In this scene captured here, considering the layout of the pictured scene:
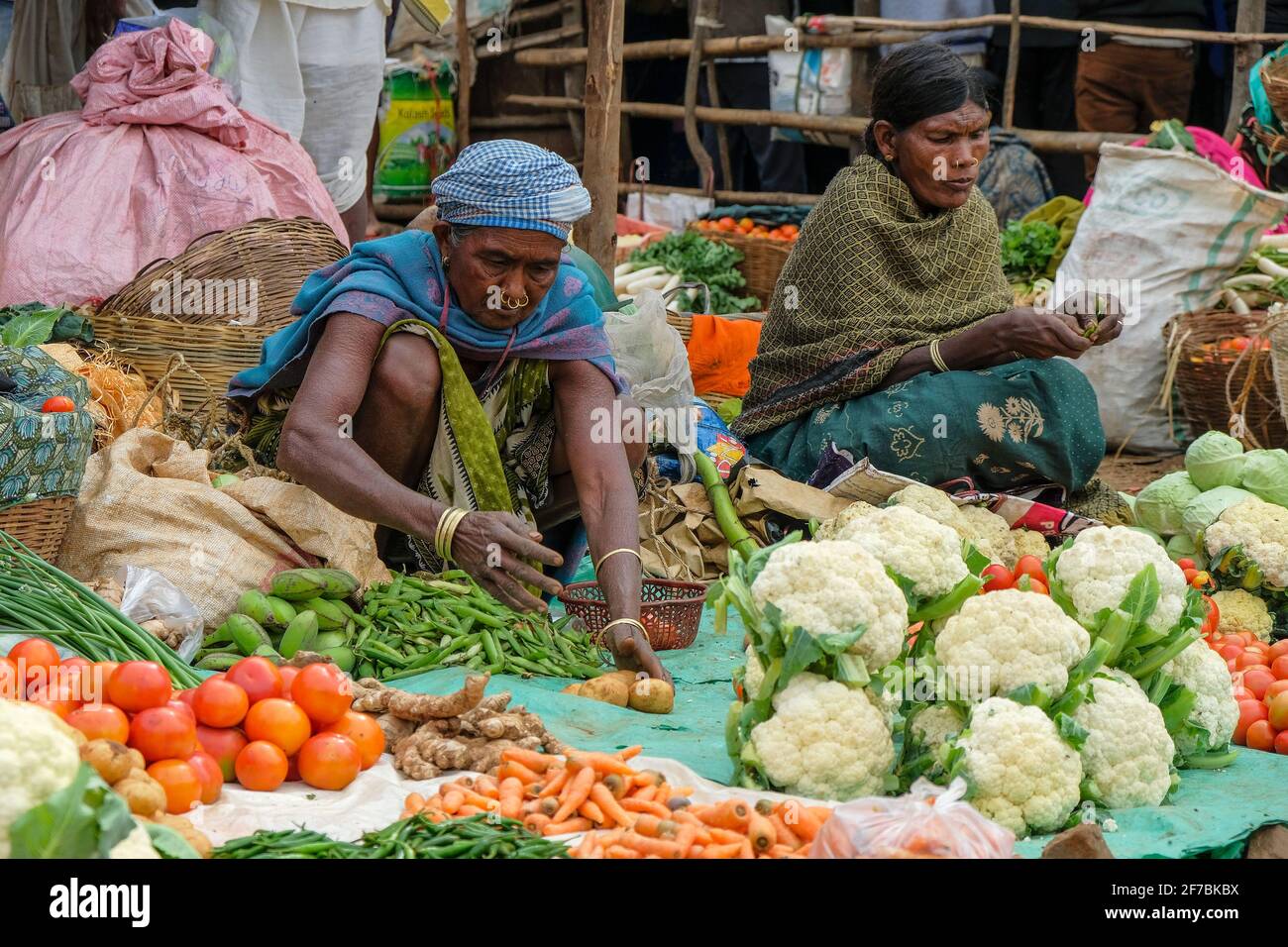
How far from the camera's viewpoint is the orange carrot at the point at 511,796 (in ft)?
8.23

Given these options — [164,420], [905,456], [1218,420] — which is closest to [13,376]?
[164,420]

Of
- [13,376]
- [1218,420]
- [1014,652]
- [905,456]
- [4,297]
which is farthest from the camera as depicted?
[1218,420]

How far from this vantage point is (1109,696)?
9.08 feet

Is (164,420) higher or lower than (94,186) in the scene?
lower

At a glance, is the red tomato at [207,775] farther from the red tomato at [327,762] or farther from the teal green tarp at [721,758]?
the teal green tarp at [721,758]

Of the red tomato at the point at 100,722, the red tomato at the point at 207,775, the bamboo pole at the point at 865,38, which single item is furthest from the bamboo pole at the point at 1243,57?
the red tomato at the point at 100,722

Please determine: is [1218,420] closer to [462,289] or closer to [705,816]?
[462,289]

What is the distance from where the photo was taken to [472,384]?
392 cm

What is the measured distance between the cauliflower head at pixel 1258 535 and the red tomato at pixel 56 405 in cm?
316

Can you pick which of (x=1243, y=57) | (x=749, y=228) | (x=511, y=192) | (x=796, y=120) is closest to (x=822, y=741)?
(x=511, y=192)

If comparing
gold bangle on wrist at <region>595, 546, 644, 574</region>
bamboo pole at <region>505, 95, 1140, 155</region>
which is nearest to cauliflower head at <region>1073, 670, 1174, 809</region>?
gold bangle on wrist at <region>595, 546, 644, 574</region>

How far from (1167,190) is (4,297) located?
4.83m

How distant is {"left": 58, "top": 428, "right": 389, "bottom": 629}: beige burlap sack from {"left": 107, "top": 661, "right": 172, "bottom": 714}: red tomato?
112 cm

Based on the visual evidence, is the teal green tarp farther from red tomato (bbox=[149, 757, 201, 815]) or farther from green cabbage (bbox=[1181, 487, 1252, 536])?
green cabbage (bbox=[1181, 487, 1252, 536])
